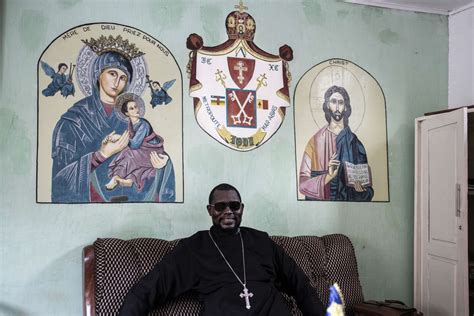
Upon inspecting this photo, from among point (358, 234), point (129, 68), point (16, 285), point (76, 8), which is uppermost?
point (76, 8)

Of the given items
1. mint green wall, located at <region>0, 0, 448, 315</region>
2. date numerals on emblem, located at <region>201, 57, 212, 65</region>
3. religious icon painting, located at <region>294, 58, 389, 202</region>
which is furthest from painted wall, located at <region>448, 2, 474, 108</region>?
date numerals on emblem, located at <region>201, 57, 212, 65</region>

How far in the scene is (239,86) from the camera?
3385 mm

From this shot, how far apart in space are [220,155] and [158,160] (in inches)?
15.9

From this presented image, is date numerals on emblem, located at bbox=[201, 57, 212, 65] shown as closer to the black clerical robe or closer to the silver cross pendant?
the black clerical robe

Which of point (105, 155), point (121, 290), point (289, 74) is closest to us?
point (121, 290)

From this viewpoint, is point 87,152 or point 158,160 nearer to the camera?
point 87,152

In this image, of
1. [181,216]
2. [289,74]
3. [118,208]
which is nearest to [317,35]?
[289,74]

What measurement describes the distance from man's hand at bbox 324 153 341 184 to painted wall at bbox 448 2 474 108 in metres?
1.08

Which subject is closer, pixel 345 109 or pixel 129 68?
pixel 129 68

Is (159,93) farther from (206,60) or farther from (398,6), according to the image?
(398,6)

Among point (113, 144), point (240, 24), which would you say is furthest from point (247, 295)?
point (240, 24)

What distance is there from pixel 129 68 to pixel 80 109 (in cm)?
39

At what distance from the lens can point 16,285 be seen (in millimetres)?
2887

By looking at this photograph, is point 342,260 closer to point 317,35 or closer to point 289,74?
point 289,74
